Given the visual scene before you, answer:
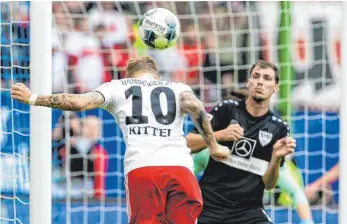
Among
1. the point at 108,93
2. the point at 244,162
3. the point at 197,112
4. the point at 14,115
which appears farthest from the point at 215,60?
the point at 108,93

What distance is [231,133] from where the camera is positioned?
22.5ft

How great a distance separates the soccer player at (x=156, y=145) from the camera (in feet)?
19.1

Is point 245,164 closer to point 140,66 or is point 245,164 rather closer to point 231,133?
point 231,133

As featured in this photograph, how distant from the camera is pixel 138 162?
5.84m

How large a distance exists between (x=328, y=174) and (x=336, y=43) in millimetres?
1227

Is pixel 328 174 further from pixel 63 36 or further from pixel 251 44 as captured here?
pixel 63 36

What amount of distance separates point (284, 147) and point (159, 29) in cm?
127

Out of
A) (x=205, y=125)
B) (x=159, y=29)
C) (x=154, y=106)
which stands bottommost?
(x=205, y=125)

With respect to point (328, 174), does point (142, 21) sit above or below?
above

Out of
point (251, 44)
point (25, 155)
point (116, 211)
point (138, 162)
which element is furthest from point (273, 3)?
point (138, 162)

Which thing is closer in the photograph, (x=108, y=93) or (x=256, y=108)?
(x=108, y=93)

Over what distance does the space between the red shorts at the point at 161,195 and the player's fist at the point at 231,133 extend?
3.37 feet

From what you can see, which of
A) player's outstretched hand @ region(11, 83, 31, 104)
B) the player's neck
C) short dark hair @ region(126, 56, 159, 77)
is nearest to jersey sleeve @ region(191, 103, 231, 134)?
the player's neck

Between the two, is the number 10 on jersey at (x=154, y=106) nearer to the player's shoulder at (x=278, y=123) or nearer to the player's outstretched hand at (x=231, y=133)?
the player's outstretched hand at (x=231, y=133)
